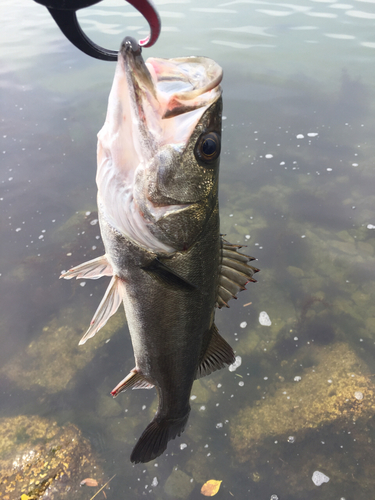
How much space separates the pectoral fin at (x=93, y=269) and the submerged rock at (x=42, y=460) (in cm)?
180

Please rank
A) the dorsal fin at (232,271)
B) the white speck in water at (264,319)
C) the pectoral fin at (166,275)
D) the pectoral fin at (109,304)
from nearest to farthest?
the pectoral fin at (166,275) → the pectoral fin at (109,304) → the dorsal fin at (232,271) → the white speck in water at (264,319)

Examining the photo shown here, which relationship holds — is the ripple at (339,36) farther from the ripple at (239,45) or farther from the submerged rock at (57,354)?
the submerged rock at (57,354)

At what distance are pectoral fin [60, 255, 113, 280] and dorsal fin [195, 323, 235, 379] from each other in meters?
0.73

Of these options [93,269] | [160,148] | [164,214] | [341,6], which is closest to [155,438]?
[93,269]

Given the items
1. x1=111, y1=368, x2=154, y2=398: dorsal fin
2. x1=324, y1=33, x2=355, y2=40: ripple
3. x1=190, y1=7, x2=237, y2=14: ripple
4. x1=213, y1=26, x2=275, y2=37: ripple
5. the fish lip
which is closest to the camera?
the fish lip

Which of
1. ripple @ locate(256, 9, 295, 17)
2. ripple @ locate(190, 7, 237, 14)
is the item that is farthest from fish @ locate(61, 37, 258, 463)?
ripple @ locate(190, 7, 237, 14)

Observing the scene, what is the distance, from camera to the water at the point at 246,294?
8.87 ft

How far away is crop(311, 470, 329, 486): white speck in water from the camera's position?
8.44ft

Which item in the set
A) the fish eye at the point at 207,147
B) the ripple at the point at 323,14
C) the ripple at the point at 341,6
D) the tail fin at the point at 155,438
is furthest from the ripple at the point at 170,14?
the tail fin at the point at 155,438

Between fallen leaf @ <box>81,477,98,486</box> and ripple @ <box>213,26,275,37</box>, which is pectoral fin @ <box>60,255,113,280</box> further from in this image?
ripple @ <box>213,26,275,37</box>

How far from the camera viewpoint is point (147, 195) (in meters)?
1.35

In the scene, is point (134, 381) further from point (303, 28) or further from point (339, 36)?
point (303, 28)

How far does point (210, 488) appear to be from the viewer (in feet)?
8.44

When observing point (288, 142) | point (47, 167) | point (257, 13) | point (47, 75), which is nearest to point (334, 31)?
point (257, 13)
